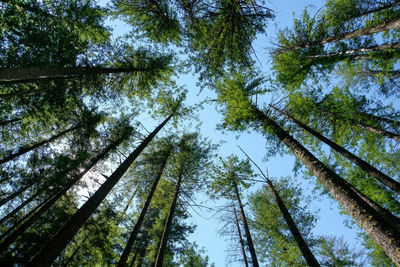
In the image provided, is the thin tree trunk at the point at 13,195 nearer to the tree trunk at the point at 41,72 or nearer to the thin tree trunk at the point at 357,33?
the tree trunk at the point at 41,72

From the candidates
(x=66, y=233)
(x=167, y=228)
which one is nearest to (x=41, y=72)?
(x=66, y=233)

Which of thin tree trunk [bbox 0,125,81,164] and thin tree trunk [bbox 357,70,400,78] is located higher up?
thin tree trunk [bbox 357,70,400,78]

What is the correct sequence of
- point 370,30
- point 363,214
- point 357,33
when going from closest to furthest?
point 363,214
point 370,30
point 357,33

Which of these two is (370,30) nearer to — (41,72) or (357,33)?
(357,33)

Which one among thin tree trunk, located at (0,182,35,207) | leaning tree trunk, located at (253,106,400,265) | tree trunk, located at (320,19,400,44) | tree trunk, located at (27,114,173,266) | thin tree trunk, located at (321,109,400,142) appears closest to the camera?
leaning tree trunk, located at (253,106,400,265)

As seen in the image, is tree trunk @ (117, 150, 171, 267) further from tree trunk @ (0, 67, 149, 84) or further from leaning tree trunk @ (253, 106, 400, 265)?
leaning tree trunk @ (253, 106, 400, 265)

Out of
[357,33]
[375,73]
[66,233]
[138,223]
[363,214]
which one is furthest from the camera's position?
[375,73]

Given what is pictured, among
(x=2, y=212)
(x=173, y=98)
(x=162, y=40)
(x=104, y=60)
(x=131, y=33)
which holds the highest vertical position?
(x=173, y=98)

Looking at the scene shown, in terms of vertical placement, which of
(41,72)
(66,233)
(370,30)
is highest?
(370,30)

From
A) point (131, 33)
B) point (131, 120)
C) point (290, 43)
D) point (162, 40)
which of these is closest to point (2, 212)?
point (131, 120)

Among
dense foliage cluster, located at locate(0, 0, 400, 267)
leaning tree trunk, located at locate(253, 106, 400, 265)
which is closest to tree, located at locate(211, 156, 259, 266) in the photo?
dense foliage cluster, located at locate(0, 0, 400, 267)

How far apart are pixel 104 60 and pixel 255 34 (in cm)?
607

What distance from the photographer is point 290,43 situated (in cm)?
1125

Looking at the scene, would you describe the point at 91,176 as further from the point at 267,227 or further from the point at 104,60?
the point at 267,227
